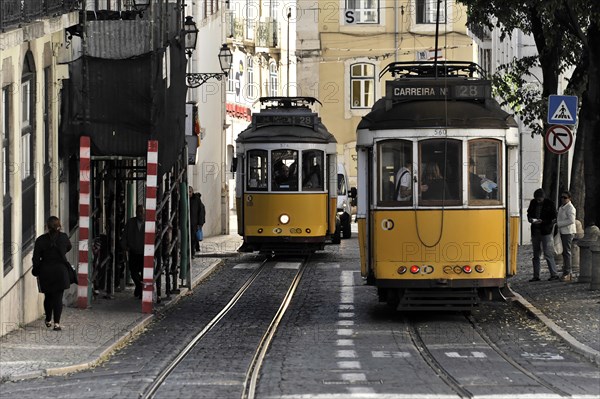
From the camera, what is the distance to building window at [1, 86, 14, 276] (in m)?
20.1

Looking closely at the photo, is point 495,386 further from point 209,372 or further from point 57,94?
point 57,94

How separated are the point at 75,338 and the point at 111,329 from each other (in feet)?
3.70

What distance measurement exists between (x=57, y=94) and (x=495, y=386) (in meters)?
11.4

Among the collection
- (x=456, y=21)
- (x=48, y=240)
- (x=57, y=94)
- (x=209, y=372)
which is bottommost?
(x=209, y=372)

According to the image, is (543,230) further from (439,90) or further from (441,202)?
(441,202)

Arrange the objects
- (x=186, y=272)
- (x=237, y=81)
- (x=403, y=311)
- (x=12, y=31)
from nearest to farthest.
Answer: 1. (x=12, y=31)
2. (x=403, y=311)
3. (x=186, y=272)
4. (x=237, y=81)

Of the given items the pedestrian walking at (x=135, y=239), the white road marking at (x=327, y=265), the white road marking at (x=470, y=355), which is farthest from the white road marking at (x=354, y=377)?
the white road marking at (x=327, y=265)

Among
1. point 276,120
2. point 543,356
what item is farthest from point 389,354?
point 276,120

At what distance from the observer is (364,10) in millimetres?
63938

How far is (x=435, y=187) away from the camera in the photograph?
2138cm

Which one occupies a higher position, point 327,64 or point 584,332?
point 327,64

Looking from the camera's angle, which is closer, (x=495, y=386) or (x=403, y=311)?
(x=495, y=386)

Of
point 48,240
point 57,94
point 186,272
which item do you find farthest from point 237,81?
point 48,240

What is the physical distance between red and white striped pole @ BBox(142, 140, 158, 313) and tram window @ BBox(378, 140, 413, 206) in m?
3.73
